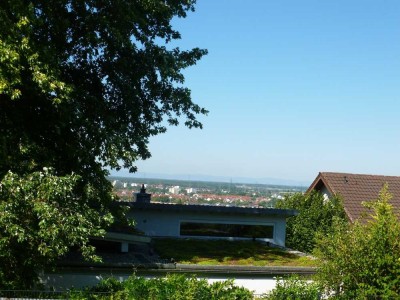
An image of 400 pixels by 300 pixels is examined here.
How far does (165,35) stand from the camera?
19469 mm

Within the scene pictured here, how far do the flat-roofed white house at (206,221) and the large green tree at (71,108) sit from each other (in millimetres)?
5314

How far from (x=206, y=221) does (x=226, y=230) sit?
3.61 ft

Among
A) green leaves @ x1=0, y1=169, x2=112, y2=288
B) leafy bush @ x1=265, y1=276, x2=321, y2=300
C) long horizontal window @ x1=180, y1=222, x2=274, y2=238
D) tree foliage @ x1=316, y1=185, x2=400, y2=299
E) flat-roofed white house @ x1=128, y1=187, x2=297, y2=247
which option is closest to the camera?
green leaves @ x1=0, y1=169, x2=112, y2=288

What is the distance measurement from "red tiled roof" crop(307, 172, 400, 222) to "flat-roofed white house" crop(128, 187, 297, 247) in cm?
938

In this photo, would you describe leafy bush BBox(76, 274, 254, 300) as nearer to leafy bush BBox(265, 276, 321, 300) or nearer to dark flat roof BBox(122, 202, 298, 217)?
leafy bush BBox(265, 276, 321, 300)

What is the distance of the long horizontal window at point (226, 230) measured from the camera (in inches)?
929

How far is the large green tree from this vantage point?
41.4ft

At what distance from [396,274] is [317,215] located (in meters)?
17.9

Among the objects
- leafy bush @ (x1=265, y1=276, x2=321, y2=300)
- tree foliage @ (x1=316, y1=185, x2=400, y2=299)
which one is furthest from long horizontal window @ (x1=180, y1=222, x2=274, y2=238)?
leafy bush @ (x1=265, y1=276, x2=321, y2=300)

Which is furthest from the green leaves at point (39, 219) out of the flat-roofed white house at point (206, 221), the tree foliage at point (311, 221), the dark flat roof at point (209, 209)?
the tree foliage at point (311, 221)

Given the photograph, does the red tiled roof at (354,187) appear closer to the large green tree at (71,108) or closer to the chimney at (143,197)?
the chimney at (143,197)

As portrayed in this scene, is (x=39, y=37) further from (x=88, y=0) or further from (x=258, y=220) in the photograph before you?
(x=258, y=220)

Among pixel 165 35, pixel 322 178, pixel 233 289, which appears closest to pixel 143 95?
pixel 165 35

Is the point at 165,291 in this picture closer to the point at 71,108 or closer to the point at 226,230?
the point at 71,108
